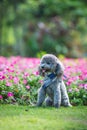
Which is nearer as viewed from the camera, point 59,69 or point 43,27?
point 59,69

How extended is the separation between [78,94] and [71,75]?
148 centimetres

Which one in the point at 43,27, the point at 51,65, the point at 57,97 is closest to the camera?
the point at 51,65

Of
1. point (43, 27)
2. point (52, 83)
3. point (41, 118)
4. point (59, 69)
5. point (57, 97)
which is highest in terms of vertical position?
point (43, 27)

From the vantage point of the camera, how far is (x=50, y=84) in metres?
10.8

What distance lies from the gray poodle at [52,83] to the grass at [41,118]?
0.24 metres

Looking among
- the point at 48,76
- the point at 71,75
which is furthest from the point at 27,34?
the point at 48,76

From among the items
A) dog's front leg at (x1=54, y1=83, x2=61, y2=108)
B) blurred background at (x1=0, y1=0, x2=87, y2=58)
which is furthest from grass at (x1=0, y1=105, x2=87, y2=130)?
blurred background at (x1=0, y1=0, x2=87, y2=58)

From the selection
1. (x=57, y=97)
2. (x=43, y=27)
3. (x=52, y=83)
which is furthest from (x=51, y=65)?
(x=43, y=27)

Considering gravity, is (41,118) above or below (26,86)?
below

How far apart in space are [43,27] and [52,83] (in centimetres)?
1986

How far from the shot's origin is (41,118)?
952 cm

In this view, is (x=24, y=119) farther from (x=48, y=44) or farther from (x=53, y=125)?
(x=48, y=44)

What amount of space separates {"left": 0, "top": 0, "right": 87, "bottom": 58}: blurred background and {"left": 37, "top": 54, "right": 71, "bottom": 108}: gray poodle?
1670cm

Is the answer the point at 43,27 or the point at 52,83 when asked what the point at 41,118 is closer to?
the point at 52,83
